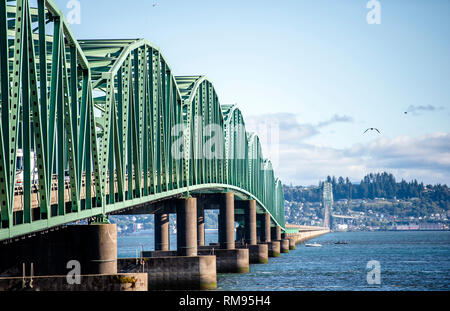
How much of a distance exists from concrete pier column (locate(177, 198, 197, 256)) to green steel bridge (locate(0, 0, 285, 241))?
2031 millimetres

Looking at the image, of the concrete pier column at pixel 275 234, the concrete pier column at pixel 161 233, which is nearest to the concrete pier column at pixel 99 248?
the concrete pier column at pixel 161 233

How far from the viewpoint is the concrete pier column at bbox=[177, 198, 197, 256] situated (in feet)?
266

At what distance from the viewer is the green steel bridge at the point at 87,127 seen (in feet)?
120

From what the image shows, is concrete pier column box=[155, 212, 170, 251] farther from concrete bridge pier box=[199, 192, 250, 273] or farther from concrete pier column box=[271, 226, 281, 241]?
concrete pier column box=[271, 226, 281, 241]

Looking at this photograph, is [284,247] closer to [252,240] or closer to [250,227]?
[252,240]

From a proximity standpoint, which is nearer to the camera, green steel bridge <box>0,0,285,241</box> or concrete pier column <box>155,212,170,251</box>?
green steel bridge <box>0,0,285,241</box>

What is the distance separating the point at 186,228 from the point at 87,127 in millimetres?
32632

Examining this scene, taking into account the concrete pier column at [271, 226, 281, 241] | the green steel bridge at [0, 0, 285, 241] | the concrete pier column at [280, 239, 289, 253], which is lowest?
the concrete pier column at [280, 239, 289, 253]

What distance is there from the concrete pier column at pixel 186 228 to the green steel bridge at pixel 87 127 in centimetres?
203

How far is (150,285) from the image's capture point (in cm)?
7062

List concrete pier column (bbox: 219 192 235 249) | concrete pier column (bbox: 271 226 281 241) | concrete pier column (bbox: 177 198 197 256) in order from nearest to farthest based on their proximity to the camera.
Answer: concrete pier column (bbox: 177 198 197 256)
concrete pier column (bbox: 219 192 235 249)
concrete pier column (bbox: 271 226 281 241)

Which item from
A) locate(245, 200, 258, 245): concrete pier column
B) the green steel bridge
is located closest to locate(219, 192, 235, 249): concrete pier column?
the green steel bridge

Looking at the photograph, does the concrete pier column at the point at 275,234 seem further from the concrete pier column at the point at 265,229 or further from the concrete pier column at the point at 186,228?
the concrete pier column at the point at 186,228

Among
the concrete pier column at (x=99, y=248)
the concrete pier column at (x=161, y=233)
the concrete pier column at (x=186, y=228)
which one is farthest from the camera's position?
the concrete pier column at (x=161, y=233)
